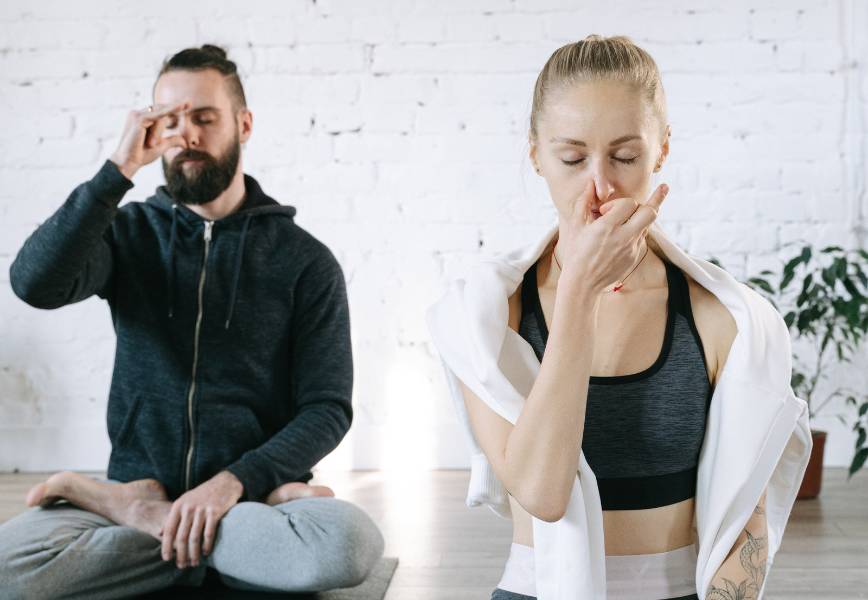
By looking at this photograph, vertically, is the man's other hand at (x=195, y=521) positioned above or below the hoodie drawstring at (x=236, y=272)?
below

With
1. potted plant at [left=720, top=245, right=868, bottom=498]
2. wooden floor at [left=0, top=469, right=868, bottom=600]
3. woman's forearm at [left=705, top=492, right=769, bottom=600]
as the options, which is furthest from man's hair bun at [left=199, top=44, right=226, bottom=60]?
potted plant at [left=720, top=245, right=868, bottom=498]

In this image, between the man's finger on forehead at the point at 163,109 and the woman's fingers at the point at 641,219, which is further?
the man's finger on forehead at the point at 163,109

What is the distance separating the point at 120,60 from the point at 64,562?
6.55 ft

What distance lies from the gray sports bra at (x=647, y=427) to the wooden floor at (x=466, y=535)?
0.83 meters

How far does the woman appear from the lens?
85 centimetres

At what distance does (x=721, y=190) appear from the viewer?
2748 millimetres

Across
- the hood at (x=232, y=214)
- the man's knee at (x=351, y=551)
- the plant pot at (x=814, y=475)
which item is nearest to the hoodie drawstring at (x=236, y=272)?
the hood at (x=232, y=214)

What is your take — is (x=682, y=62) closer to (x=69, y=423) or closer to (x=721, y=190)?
(x=721, y=190)

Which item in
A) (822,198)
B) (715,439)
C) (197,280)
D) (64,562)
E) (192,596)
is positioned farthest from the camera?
(822,198)

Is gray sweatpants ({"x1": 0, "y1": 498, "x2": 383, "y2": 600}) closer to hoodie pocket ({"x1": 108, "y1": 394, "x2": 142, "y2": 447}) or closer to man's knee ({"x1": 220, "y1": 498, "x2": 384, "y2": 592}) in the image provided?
man's knee ({"x1": 220, "y1": 498, "x2": 384, "y2": 592})

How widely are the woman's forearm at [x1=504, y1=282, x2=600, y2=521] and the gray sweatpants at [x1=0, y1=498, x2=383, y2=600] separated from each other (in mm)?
819

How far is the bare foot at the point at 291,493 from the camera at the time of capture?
164 centimetres

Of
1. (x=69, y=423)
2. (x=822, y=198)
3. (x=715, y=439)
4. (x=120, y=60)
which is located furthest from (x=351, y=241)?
(x=715, y=439)

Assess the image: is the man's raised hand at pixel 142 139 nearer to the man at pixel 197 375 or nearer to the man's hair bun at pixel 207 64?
the man at pixel 197 375
